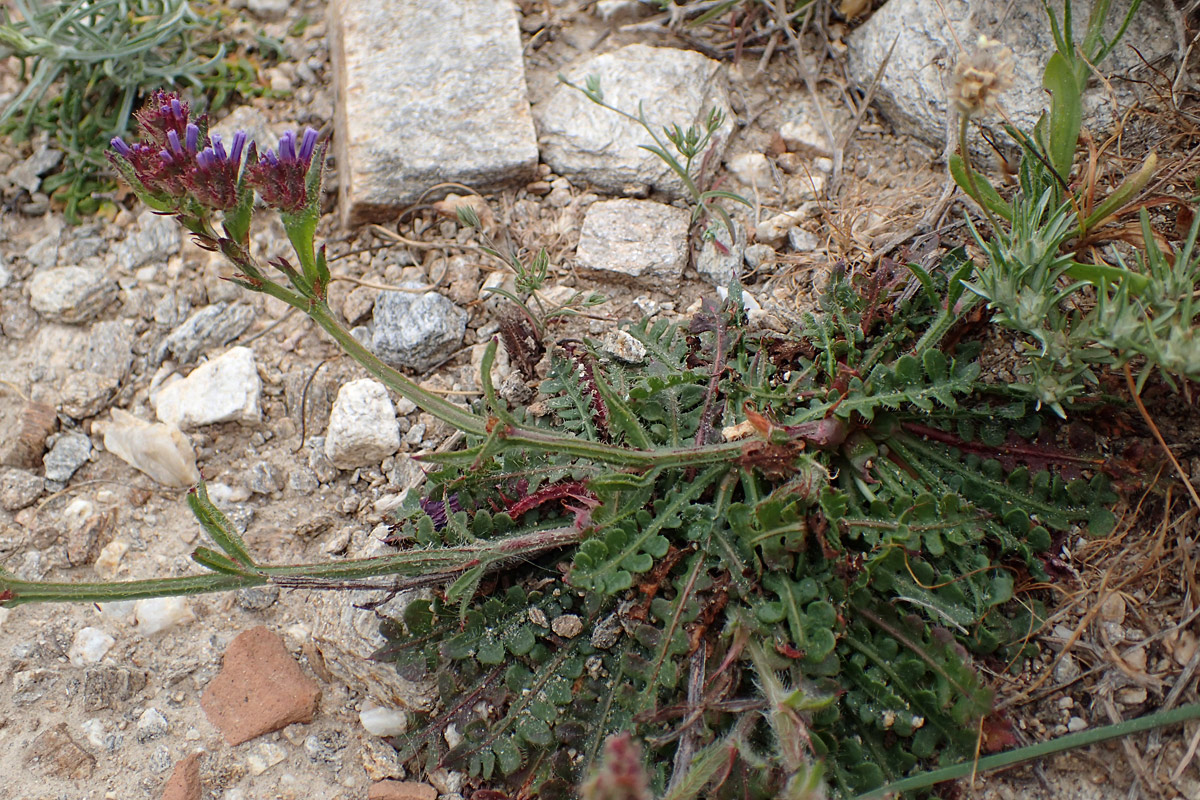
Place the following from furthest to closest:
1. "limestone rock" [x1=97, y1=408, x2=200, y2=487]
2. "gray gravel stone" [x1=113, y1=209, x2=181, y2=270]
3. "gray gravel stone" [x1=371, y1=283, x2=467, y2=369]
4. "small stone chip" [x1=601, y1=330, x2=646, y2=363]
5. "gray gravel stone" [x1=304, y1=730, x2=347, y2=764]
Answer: "gray gravel stone" [x1=113, y1=209, x2=181, y2=270]
"gray gravel stone" [x1=371, y1=283, x2=467, y2=369]
"limestone rock" [x1=97, y1=408, x2=200, y2=487]
"small stone chip" [x1=601, y1=330, x2=646, y2=363]
"gray gravel stone" [x1=304, y1=730, x2=347, y2=764]

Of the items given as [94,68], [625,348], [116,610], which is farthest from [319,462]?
[94,68]

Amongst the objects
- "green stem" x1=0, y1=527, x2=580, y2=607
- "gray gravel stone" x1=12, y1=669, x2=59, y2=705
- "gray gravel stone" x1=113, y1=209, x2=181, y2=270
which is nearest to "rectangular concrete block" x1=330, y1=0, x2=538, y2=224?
"gray gravel stone" x1=113, y1=209, x2=181, y2=270

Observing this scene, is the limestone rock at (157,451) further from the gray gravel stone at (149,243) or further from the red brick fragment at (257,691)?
the gray gravel stone at (149,243)

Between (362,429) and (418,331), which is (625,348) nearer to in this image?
(418,331)

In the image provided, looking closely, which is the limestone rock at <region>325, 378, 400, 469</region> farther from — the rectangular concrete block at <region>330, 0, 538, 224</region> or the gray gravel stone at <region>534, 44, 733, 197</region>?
A: the gray gravel stone at <region>534, 44, 733, 197</region>

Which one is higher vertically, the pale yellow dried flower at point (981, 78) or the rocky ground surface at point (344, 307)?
the pale yellow dried flower at point (981, 78)

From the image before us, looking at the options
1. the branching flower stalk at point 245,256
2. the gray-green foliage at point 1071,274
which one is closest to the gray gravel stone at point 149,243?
the branching flower stalk at point 245,256
